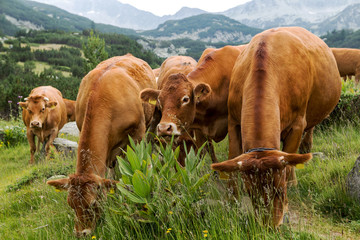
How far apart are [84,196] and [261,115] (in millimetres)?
2300

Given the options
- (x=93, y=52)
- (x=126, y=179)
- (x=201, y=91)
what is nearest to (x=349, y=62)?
(x=201, y=91)

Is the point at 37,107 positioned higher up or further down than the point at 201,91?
further down

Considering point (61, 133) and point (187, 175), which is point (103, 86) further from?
point (61, 133)

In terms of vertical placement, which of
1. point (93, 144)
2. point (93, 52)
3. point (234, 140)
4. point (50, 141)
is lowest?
point (50, 141)

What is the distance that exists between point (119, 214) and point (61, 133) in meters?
10.2

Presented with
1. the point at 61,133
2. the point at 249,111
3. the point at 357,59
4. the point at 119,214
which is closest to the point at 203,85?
the point at 249,111

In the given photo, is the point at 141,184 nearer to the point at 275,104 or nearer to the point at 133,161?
the point at 133,161

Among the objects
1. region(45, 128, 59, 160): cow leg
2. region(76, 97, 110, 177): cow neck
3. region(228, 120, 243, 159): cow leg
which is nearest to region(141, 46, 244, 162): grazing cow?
region(228, 120, 243, 159): cow leg

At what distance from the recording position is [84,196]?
3.58m

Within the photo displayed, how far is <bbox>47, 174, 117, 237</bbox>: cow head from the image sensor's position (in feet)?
11.8

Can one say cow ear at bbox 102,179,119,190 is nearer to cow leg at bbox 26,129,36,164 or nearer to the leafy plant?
the leafy plant

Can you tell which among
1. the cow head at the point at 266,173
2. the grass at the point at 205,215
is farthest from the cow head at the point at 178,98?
the cow head at the point at 266,173

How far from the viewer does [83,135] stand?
4020 millimetres

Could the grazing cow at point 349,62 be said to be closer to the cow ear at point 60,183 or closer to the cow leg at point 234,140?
the cow leg at point 234,140
